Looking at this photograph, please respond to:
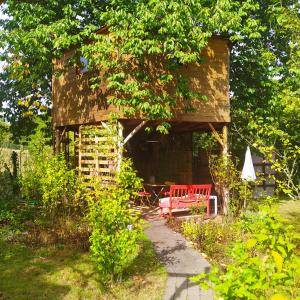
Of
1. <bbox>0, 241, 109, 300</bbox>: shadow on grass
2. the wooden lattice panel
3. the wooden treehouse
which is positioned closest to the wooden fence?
the wooden treehouse

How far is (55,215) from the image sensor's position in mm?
10750

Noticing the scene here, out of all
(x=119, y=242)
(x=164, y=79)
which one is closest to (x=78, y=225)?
(x=119, y=242)

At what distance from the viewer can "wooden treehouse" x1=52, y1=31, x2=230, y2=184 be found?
13062mm

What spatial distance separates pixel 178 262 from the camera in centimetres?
743

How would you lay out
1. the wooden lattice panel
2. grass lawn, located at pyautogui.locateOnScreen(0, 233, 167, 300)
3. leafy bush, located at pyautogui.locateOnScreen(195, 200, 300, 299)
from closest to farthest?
1. leafy bush, located at pyautogui.locateOnScreen(195, 200, 300, 299)
2. grass lawn, located at pyautogui.locateOnScreen(0, 233, 167, 300)
3. the wooden lattice panel

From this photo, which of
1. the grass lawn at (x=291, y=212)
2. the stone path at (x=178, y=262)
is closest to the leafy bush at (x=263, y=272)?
the stone path at (x=178, y=262)

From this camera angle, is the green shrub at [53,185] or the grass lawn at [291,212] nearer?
the green shrub at [53,185]

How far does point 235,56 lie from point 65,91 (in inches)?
299

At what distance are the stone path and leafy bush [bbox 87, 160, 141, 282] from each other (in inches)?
36.8

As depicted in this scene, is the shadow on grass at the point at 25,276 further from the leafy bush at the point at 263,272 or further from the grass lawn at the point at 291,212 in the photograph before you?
the grass lawn at the point at 291,212

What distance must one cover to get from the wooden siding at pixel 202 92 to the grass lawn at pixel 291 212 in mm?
4156

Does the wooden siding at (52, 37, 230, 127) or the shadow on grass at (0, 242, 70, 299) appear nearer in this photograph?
the shadow on grass at (0, 242, 70, 299)

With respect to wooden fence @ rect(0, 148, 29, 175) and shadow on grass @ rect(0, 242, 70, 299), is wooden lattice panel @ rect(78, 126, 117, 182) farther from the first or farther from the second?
wooden fence @ rect(0, 148, 29, 175)

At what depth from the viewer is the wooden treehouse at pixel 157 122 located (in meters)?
13.1
